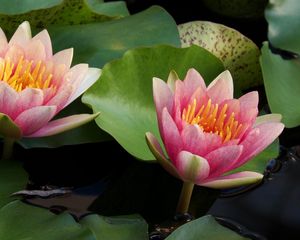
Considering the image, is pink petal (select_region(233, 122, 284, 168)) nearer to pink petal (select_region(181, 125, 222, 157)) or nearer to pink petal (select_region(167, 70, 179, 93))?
pink petal (select_region(181, 125, 222, 157))

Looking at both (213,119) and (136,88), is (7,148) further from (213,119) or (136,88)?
(213,119)

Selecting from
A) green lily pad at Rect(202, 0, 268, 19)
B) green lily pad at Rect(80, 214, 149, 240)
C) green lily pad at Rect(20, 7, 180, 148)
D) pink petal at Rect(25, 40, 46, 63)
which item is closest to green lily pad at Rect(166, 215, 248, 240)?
green lily pad at Rect(80, 214, 149, 240)

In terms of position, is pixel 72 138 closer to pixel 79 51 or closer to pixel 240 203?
pixel 79 51

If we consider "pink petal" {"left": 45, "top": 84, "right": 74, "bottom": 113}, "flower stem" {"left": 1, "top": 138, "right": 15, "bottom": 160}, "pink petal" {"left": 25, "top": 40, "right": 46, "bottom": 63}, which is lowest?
"flower stem" {"left": 1, "top": 138, "right": 15, "bottom": 160}

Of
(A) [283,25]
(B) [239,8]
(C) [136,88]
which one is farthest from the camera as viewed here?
(B) [239,8]

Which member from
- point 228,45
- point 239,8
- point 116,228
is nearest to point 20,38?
point 116,228

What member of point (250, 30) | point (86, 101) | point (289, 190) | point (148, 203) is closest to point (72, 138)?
point (86, 101)

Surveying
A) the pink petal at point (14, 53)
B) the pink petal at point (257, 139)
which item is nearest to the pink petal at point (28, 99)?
the pink petal at point (14, 53)
